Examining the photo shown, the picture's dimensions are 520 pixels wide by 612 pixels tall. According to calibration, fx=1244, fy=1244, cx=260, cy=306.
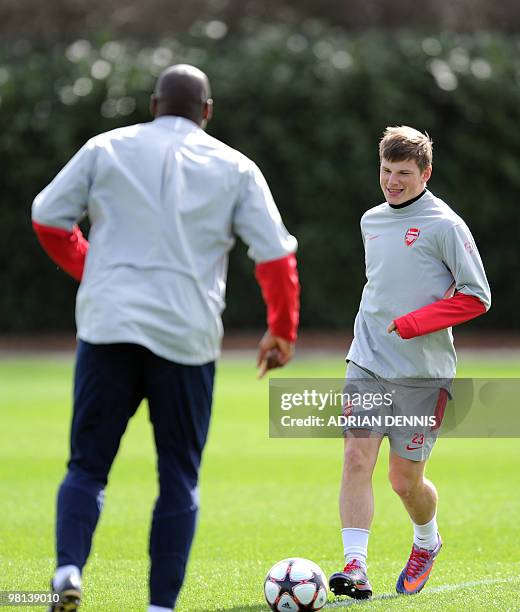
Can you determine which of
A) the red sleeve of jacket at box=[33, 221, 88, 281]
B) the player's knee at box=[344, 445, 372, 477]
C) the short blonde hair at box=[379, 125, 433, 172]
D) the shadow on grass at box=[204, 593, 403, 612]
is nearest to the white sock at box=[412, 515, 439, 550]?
the shadow on grass at box=[204, 593, 403, 612]

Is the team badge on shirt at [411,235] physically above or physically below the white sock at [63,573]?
above

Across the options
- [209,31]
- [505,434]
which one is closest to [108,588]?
[505,434]

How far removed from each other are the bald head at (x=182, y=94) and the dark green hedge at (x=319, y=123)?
20348 millimetres

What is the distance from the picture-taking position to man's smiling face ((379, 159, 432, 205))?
613 cm

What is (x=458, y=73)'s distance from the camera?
25656 mm

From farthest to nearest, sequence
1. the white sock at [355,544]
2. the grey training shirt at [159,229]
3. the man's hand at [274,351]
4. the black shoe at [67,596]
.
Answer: the white sock at [355,544], the man's hand at [274,351], the grey training shirt at [159,229], the black shoe at [67,596]

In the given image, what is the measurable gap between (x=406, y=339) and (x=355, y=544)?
102 cm

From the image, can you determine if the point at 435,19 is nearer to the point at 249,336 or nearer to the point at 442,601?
the point at 249,336

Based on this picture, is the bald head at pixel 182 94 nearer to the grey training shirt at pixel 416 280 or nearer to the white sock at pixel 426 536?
the grey training shirt at pixel 416 280

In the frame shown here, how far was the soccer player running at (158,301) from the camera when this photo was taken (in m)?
4.80

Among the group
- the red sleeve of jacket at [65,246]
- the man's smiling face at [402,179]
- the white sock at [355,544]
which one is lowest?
the white sock at [355,544]

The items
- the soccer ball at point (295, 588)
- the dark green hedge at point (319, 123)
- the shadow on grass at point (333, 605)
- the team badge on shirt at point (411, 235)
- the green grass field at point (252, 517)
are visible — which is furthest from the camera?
the dark green hedge at point (319, 123)

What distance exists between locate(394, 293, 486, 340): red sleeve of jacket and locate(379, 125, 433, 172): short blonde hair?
720 mm

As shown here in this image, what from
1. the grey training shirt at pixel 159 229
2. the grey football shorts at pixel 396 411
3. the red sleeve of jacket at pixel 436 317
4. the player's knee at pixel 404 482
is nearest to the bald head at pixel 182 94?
the grey training shirt at pixel 159 229
